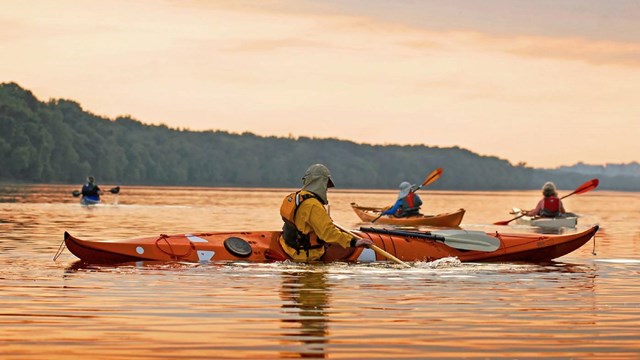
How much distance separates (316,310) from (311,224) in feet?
15.4

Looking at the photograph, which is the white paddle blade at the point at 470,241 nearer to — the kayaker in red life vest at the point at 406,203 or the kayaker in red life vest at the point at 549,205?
the kayaker in red life vest at the point at 549,205

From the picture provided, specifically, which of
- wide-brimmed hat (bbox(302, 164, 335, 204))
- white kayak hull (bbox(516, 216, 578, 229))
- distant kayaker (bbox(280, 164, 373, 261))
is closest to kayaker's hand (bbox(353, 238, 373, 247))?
distant kayaker (bbox(280, 164, 373, 261))

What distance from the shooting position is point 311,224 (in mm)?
16297

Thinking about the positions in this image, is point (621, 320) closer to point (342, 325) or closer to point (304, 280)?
point (342, 325)

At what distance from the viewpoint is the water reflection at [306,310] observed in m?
9.22

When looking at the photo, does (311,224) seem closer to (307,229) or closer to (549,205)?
(307,229)

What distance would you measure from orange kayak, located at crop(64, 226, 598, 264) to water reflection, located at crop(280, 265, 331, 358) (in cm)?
119

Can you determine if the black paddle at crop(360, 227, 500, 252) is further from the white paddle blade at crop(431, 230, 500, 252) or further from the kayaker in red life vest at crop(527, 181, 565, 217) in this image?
the kayaker in red life vest at crop(527, 181, 565, 217)

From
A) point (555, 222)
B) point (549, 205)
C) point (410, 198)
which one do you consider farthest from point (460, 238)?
point (410, 198)

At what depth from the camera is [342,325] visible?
10430mm

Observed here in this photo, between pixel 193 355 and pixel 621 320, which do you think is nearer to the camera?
pixel 193 355

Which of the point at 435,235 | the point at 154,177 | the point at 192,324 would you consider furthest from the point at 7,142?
the point at 192,324

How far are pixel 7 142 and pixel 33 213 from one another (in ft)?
255

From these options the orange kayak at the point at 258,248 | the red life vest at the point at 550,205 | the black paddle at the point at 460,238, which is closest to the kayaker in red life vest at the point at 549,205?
the red life vest at the point at 550,205
